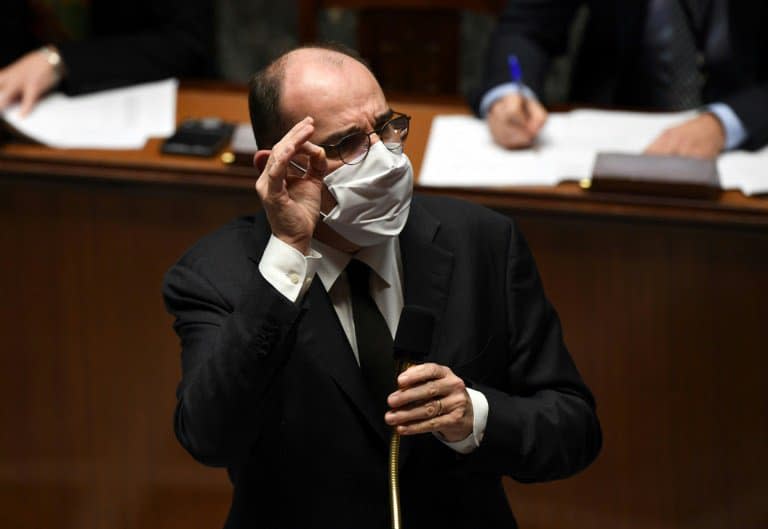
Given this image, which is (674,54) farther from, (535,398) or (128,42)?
(535,398)

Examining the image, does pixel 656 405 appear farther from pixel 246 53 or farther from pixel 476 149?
pixel 246 53

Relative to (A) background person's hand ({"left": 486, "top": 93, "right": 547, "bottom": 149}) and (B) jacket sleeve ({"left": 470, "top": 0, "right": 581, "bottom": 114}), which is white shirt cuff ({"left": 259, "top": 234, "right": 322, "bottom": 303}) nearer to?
(A) background person's hand ({"left": 486, "top": 93, "right": 547, "bottom": 149})

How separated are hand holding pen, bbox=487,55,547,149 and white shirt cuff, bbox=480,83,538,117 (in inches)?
0.7

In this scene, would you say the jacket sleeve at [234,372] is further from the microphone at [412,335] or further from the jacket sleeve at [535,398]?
the jacket sleeve at [535,398]

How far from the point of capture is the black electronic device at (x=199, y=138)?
93.0 inches

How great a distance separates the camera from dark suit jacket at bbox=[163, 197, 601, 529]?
1.48 metres

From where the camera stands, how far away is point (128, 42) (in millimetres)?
2914

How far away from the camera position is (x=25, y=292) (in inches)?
95.3

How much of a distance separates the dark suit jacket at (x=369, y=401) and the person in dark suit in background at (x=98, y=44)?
1250mm

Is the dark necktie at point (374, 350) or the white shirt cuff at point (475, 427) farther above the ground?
the dark necktie at point (374, 350)

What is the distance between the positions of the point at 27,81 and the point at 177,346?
0.72 metres

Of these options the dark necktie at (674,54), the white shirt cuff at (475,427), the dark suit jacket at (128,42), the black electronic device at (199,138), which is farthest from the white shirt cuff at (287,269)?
the dark necktie at (674,54)

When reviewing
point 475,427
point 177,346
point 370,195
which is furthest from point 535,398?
point 177,346

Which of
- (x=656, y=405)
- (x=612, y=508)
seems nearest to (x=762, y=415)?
(x=656, y=405)
